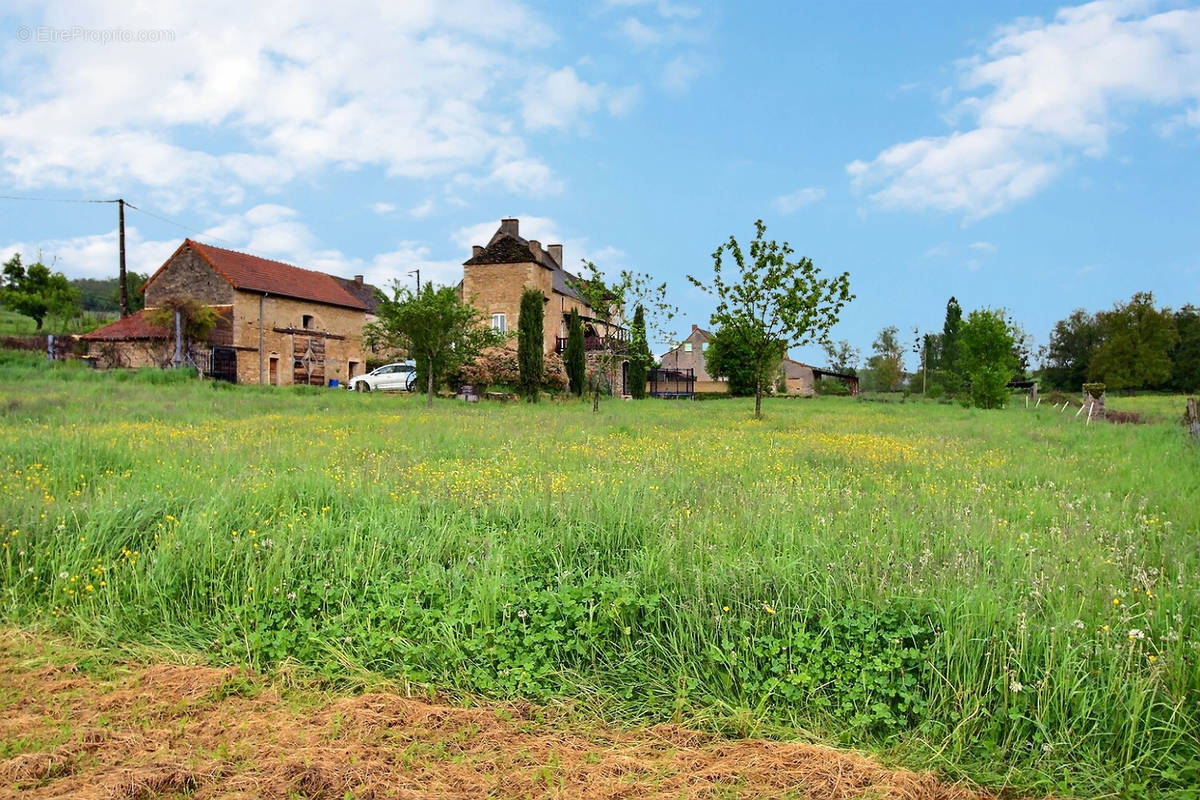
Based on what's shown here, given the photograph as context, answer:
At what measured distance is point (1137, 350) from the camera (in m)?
61.7

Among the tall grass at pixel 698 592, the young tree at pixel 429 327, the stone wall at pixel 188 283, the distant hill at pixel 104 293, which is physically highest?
the distant hill at pixel 104 293

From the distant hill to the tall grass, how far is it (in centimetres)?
6292

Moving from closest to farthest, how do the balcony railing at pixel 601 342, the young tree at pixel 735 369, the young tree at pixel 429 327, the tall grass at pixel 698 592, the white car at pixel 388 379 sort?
the tall grass at pixel 698 592 → the young tree at pixel 429 327 → the balcony railing at pixel 601 342 → the white car at pixel 388 379 → the young tree at pixel 735 369

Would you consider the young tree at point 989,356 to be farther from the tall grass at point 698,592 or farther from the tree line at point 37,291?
the tree line at point 37,291

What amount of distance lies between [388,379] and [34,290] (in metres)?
34.0

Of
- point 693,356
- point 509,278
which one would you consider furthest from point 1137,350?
point 509,278

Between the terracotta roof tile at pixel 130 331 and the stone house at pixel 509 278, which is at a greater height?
the stone house at pixel 509 278

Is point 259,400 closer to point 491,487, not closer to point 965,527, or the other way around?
point 491,487

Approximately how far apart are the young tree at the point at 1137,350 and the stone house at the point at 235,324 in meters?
68.5

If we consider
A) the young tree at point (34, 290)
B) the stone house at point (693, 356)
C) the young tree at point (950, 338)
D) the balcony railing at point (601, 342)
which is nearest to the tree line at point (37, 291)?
the young tree at point (34, 290)

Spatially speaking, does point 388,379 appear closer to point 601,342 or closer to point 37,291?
point 601,342

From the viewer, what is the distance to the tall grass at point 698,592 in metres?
3.59

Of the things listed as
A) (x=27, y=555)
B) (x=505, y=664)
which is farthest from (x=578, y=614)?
(x=27, y=555)

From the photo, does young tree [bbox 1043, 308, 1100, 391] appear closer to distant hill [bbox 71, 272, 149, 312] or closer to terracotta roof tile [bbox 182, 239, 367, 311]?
terracotta roof tile [bbox 182, 239, 367, 311]
